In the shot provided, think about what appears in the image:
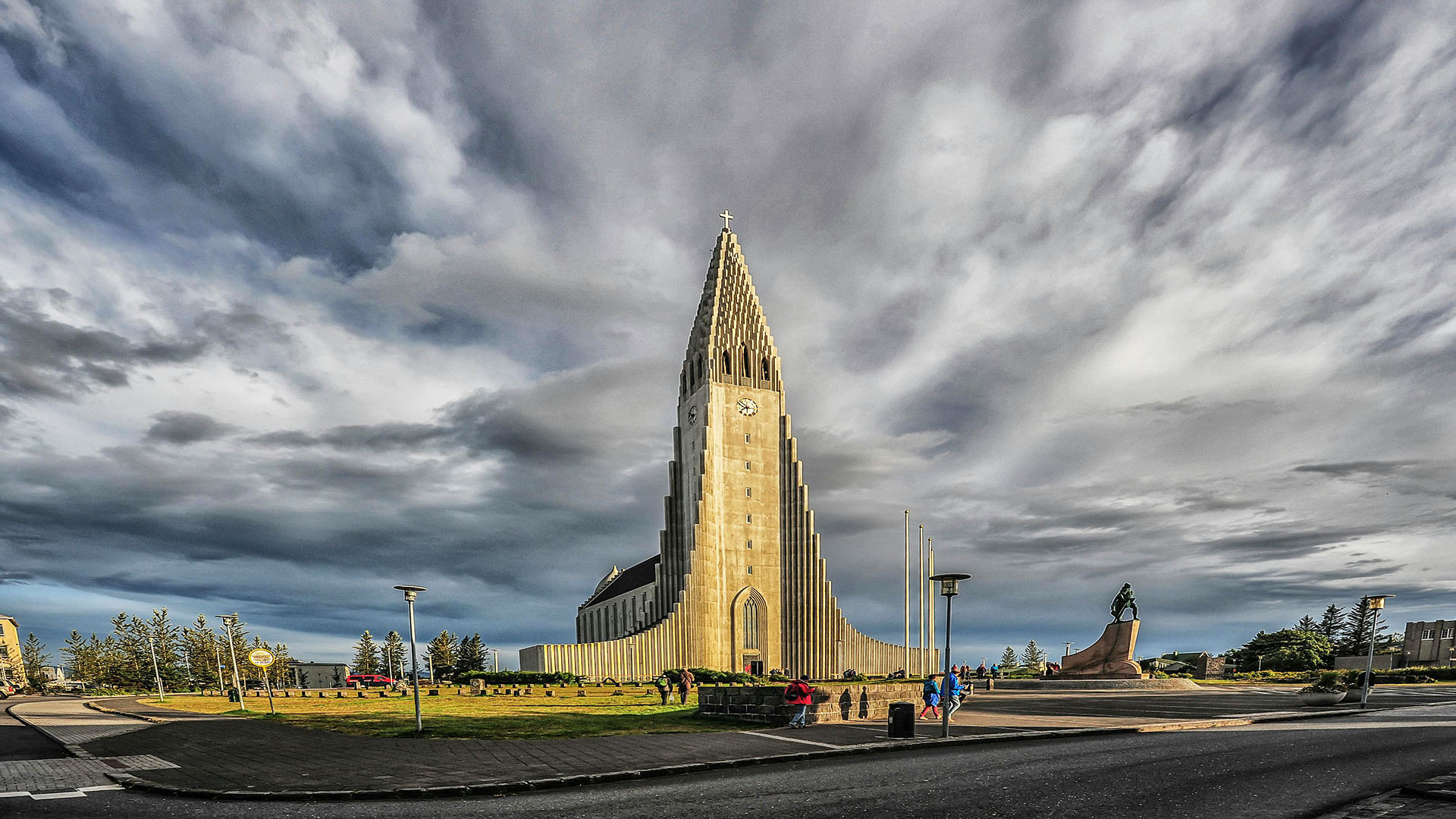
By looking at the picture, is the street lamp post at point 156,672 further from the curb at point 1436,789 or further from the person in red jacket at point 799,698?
the curb at point 1436,789

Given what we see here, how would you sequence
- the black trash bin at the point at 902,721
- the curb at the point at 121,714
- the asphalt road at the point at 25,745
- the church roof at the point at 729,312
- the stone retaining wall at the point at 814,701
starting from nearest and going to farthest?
the asphalt road at the point at 25,745
the black trash bin at the point at 902,721
the stone retaining wall at the point at 814,701
the curb at the point at 121,714
the church roof at the point at 729,312

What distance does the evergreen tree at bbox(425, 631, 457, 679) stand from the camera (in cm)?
10925

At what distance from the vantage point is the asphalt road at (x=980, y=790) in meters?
10.9

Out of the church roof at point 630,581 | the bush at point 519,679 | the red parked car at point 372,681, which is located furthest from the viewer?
the church roof at point 630,581

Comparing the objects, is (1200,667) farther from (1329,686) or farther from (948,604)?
(948,604)

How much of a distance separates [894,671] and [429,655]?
62.5 metres

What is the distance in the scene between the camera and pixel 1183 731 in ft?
71.3

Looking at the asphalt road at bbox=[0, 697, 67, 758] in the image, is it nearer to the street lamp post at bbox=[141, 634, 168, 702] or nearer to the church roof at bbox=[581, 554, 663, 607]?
the street lamp post at bbox=[141, 634, 168, 702]

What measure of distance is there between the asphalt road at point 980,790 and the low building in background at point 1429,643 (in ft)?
278

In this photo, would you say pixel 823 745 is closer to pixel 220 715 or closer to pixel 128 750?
pixel 128 750

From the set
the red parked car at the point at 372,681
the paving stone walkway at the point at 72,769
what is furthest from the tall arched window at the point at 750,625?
the paving stone walkway at the point at 72,769

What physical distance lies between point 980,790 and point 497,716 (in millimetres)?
21457

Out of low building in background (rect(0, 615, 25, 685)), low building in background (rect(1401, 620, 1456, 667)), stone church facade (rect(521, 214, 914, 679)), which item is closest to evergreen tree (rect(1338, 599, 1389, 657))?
low building in background (rect(1401, 620, 1456, 667))

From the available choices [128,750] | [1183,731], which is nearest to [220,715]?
[128,750]
